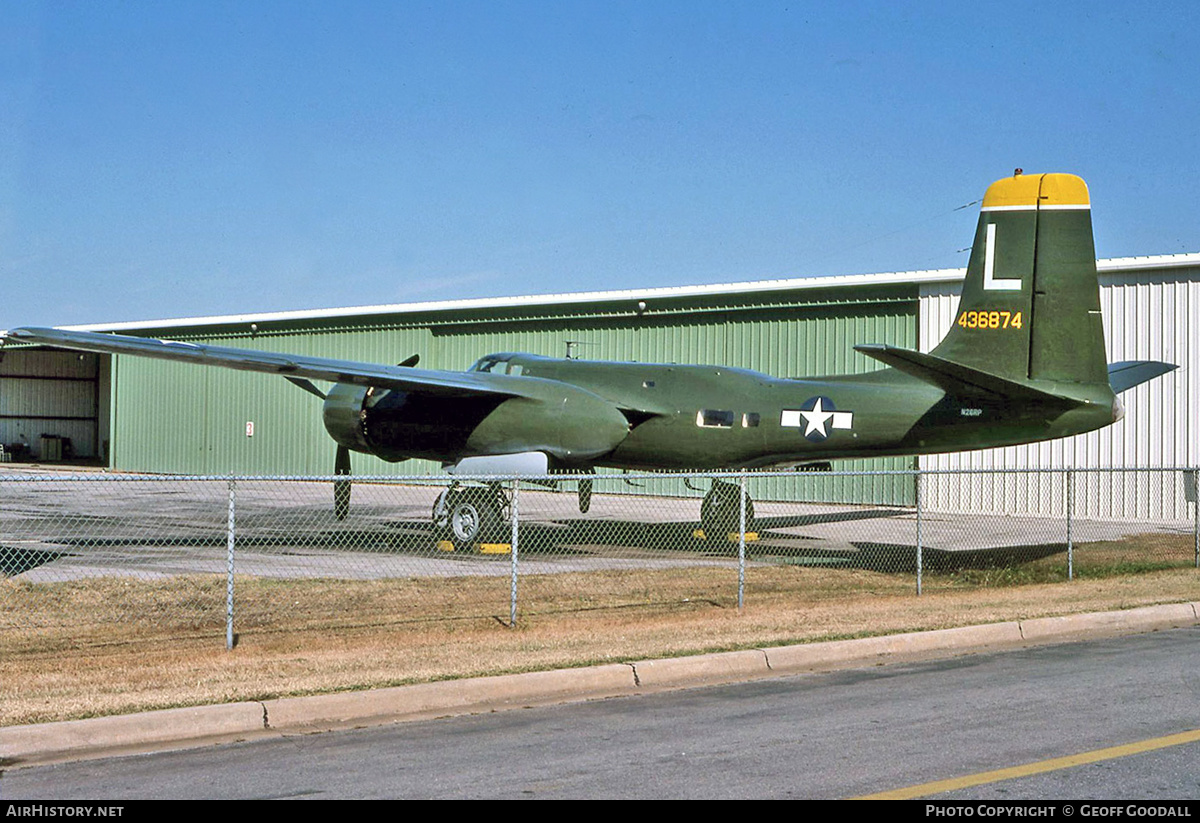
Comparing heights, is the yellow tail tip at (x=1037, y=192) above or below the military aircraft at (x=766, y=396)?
above

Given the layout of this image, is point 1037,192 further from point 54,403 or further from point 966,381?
point 54,403

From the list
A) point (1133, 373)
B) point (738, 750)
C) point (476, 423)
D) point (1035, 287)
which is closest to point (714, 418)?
point (476, 423)

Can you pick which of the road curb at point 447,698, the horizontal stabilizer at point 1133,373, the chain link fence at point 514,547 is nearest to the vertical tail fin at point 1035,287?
the chain link fence at point 514,547

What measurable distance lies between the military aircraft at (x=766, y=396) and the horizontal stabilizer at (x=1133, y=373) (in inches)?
1.4

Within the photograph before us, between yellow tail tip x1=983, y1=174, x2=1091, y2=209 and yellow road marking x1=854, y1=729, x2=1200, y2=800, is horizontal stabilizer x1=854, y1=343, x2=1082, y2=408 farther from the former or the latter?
yellow road marking x1=854, y1=729, x2=1200, y2=800

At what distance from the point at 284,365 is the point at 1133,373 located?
14503 millimetres

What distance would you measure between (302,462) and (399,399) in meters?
22.4

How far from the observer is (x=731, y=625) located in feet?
42.6

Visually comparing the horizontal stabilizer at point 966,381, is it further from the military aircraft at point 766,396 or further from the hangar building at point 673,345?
the hangar building at point 673,345

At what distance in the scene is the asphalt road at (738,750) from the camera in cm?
677

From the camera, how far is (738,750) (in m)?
7.71

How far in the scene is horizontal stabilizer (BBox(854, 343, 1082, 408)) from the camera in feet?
54.5
